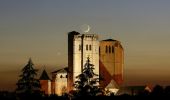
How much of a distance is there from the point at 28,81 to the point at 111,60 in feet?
263

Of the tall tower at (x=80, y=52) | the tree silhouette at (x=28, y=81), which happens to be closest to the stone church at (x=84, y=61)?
the tall tower at (x=80, y=52)

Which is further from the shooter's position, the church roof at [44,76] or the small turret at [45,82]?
the church roof at [44,76]

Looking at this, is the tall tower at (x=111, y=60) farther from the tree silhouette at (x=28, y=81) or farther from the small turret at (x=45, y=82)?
the tree silhouette at (x=28, y=81)

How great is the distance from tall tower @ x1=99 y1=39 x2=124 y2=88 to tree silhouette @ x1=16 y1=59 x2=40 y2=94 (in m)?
72.6

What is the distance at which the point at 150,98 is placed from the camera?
94.2 m

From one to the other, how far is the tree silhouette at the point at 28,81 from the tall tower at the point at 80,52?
188ft

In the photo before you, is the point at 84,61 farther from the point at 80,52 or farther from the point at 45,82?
the point at 45,82

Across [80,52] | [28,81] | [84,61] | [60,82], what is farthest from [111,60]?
[28,81]

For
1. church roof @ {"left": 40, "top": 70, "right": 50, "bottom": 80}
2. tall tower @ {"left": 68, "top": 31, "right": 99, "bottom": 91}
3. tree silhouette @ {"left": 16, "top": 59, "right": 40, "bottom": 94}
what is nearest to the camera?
tree silhouette @ {"left": 16, "top": 59, "right": 40, "bottom": 94}

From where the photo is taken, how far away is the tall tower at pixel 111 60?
602ft

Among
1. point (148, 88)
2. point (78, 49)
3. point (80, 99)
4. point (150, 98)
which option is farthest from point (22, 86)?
point (148, 88)

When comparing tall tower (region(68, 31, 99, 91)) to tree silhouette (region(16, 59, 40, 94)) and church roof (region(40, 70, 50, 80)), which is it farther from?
Result: tree silhouette (region(16, 59, 40, 94))

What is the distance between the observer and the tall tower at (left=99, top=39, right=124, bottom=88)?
183500 millimetres

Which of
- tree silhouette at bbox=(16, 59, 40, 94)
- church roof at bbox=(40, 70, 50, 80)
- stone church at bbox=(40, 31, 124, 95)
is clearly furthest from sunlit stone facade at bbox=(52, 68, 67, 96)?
tree silhouette at bbox=(16, 59, 40, 94)
